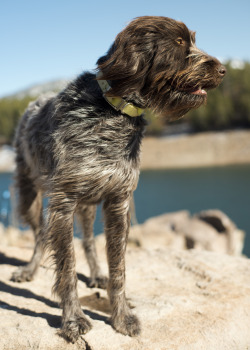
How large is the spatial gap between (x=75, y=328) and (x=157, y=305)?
1181 mm

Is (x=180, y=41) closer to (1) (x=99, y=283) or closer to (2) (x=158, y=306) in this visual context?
(2) (x=158, y=306)

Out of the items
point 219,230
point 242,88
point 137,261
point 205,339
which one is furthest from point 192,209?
point 242,88

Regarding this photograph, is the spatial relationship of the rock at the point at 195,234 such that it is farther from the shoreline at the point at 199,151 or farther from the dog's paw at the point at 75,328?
the shoreline at the point at 199,151

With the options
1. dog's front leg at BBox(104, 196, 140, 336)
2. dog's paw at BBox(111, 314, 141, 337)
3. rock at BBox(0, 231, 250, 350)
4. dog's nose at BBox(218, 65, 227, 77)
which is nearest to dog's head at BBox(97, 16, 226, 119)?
dog's nose at BBox(218, 65, 227, 77)

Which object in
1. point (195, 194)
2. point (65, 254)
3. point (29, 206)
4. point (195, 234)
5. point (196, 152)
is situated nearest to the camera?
point (65, 254)

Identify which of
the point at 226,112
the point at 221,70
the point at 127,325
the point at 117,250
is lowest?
the point at 226,112

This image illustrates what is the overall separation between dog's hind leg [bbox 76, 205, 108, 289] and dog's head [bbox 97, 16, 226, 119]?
6.88ft

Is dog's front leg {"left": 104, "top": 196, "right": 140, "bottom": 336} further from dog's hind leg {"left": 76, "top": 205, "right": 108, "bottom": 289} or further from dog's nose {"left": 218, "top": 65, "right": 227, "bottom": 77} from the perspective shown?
dog's nose {"left": 218, "top": 65, "right": 227, "bottom": 77}

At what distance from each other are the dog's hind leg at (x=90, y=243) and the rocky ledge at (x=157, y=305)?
0.47 feet

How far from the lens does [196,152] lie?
50.9 metres

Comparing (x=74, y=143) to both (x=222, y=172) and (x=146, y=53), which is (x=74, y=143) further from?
(x=222, y=172)

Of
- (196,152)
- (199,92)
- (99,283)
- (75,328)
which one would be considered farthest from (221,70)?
(196,152)

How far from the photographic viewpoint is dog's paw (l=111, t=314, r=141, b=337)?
3904mm

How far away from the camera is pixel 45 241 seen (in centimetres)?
399
